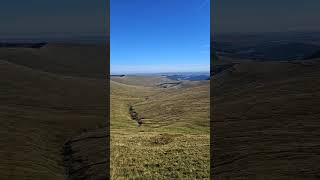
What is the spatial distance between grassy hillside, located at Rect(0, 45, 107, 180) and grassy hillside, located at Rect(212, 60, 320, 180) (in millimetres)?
19297

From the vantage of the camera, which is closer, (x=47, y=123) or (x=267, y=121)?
(x=47, y=123)

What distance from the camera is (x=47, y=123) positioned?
81.2 meters

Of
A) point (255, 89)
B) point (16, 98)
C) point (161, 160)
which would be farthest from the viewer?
point (255, 89)

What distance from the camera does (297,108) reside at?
105 metres

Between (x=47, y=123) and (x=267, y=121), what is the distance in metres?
56.3

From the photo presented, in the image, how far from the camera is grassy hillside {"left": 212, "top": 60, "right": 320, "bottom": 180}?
4369 centimetres

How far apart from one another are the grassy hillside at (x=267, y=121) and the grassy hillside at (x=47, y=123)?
19.3 m

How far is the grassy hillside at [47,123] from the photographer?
42.4 m

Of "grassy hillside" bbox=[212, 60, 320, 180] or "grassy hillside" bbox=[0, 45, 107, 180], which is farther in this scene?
"grassy hillside" bbox=[212, 60, 320, 180]

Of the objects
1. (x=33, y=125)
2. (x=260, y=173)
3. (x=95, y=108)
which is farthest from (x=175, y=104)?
(x=260, y=173)

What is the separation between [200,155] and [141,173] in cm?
914

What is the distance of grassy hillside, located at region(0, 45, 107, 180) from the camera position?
42406 mm

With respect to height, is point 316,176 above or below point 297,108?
below

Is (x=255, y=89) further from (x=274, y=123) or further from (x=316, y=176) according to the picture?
(x=316, y=176)
